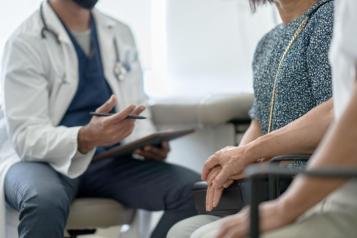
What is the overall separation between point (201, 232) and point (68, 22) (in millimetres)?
1244

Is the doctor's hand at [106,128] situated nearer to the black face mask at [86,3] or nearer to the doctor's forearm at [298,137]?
the black face mask at [86,3]

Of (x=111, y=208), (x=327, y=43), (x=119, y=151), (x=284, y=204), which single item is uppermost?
(x=327, y=43)

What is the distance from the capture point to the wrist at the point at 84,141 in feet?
6.79

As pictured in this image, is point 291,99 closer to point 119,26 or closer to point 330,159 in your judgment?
point 330,159

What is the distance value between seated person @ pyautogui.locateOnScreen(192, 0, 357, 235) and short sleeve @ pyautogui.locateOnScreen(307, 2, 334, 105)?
0.40 metres

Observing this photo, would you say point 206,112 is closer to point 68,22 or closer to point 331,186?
point 68,22

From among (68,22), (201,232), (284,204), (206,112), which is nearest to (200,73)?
(206,112)

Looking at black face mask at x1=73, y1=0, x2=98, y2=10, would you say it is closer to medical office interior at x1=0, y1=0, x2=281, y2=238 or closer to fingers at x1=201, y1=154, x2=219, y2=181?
medical office interior at x1=0, y1=0, x2=281, y2=238

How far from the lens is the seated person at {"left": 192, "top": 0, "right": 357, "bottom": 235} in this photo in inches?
39.0

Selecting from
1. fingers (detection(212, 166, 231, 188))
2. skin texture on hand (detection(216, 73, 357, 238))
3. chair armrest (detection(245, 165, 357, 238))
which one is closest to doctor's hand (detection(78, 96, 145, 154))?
fingers (detection(212, 166, 231, 188))

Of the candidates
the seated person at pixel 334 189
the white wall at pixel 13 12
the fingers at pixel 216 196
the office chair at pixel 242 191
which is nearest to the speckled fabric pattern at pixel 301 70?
the office chair at pixel 242 191

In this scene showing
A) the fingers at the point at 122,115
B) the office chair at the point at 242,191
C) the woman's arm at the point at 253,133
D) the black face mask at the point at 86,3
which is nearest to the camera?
the office chair at the point at 242,191

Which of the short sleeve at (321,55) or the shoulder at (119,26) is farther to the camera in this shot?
the shoulder at (119,26)

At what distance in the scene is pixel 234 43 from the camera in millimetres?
2742
